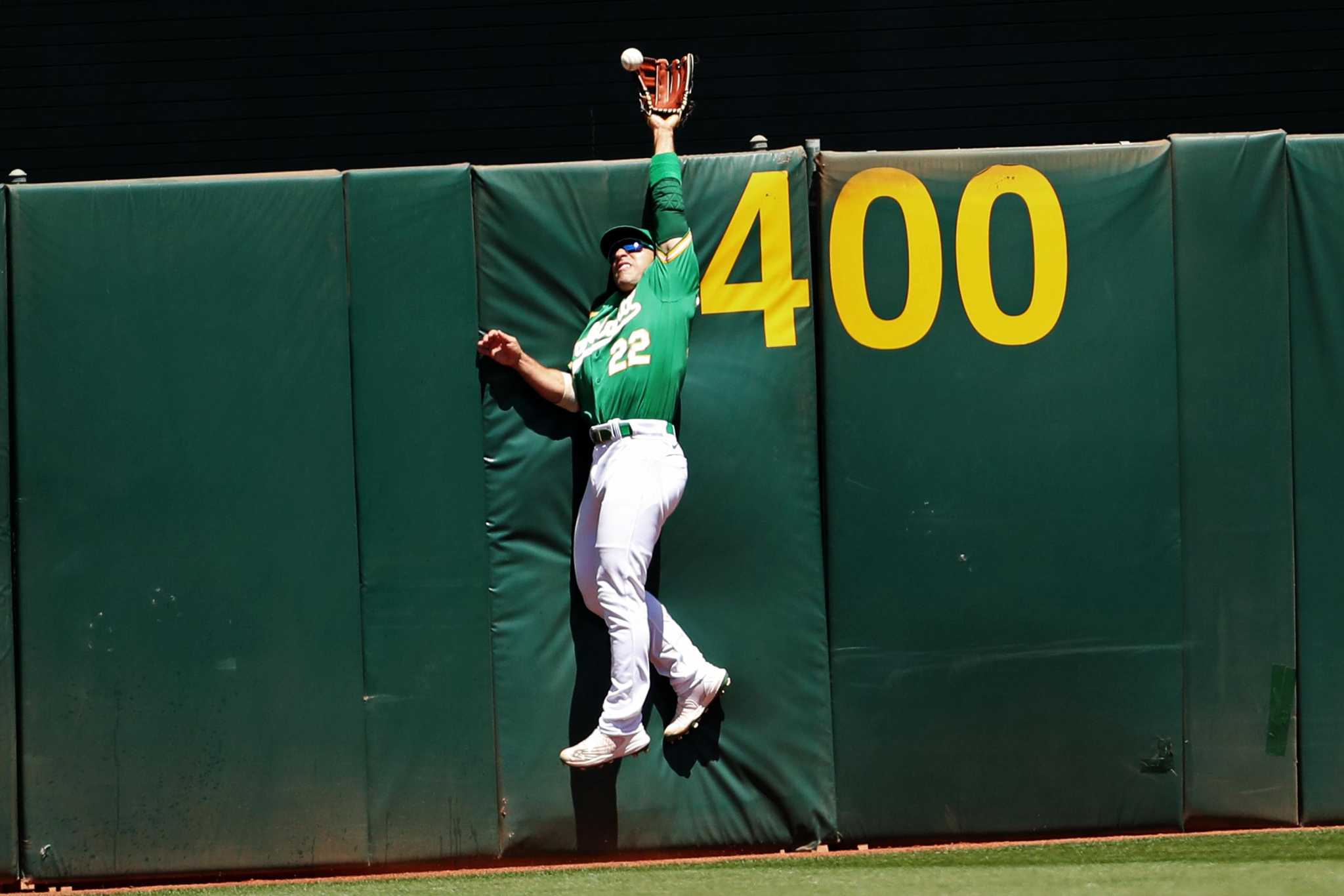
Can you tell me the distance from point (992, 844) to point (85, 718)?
3.47m

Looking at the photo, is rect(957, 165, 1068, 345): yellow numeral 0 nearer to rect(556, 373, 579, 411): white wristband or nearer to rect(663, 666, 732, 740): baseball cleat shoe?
rect(556, 373, 579, 411): white wristband

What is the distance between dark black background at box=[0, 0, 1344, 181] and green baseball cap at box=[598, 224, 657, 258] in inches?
158

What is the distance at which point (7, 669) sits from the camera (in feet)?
16.9

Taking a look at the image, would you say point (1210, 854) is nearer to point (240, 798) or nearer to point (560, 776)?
point (560, 776)

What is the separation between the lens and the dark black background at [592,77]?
902 centimetres

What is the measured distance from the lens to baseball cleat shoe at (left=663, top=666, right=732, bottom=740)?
5148 mm

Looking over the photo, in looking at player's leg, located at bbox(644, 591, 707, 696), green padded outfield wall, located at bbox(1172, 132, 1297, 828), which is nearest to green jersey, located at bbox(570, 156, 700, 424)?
player's leg, located at bbox(644, 591, 707, 696)

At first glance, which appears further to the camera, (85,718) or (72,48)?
(72,48)

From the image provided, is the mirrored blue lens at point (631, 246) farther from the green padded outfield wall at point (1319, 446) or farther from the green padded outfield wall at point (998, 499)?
the green padded outfield wall at point (1319, 446)

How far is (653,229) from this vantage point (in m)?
5.26

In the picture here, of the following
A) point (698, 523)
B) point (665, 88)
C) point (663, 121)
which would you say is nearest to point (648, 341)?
point (698, 523)

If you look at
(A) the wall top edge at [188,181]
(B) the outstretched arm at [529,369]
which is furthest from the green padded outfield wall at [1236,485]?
(A) the wall top edge at [188,181]

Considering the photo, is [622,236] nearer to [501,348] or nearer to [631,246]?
[631,246]

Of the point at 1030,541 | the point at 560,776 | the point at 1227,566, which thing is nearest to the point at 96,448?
the point at 560,776
